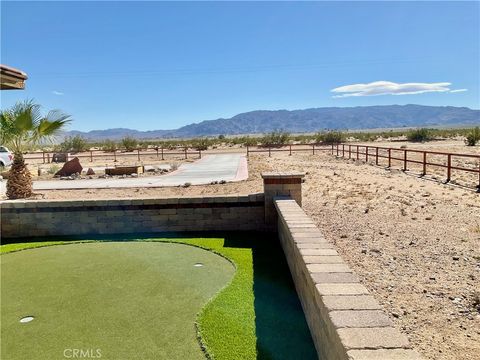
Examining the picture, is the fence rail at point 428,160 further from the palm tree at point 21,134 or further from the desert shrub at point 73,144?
the desert shrub at point 73,144

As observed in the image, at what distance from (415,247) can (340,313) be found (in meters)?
4.09

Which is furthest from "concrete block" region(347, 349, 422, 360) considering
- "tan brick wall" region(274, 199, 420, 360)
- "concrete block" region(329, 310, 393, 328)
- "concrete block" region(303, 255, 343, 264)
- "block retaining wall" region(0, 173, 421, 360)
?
"block retaining wall" region(0, 173, 421, 360)

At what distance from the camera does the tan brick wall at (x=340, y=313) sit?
198 centimetres

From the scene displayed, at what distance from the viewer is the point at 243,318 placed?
373cm

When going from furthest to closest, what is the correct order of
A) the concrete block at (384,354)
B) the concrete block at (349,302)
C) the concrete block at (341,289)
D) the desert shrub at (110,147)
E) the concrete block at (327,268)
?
the desert shrub at (110,147) < the concrete block at (327,268) < the concrete block at (341,289) < the concrete block at (349,302) < the concrete block at (384,354)

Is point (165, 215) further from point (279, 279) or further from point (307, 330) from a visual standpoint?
point (307, 330)

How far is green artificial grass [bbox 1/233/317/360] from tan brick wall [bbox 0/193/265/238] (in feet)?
5.14

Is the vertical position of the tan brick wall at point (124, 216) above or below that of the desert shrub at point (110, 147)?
below

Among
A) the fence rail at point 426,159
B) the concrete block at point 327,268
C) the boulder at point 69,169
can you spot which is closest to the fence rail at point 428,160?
the fence rail at point 426,159

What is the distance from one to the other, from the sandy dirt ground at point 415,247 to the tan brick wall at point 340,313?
35.1 inches

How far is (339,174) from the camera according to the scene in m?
16.1

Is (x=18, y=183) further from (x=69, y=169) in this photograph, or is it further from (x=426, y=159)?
(x=426, y=159)

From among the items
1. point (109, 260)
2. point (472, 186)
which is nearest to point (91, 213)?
point (109, 260)

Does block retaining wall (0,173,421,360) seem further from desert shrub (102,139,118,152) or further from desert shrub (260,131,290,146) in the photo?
desert shrub (260,131,290,146)
